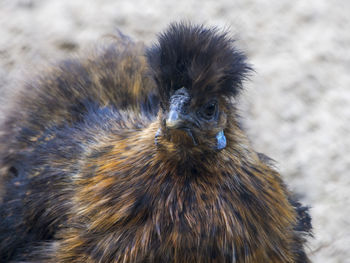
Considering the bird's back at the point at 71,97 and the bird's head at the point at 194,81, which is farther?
the bird's back at the point at 71,97

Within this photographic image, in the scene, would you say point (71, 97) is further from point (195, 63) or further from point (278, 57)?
point (278, 57)

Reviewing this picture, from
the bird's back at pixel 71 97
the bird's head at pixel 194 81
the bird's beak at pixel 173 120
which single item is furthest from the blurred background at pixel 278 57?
the bird's beak at pixel 173 120


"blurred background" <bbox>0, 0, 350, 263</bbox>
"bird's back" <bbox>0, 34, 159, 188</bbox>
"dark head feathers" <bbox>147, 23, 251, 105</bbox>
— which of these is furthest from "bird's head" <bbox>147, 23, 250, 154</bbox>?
"blurred background" <bbox>0, 0, 350, 263</bbox>

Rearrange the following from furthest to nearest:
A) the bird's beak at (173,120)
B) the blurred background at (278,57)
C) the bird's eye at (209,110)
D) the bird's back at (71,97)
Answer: the blurred background at (278,57) < the bird's back at (71,97) < the bird's eye at (209,110) < the bird's beak at (173,120)

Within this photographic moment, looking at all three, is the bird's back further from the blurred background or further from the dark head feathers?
the dark head feathers

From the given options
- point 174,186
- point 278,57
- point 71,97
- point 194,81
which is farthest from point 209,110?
point 278,57

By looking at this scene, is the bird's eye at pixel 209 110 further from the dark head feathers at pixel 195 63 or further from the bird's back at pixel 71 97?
the bird's back at pixel 71 97
